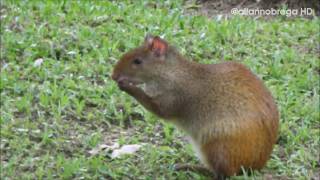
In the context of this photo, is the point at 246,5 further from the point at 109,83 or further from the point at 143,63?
A: the point at 143,63

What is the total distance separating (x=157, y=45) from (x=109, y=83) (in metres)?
1.41

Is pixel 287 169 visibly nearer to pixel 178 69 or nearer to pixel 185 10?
pixel 178 69

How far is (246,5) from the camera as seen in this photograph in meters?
9.10

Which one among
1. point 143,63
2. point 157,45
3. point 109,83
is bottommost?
point 109,83

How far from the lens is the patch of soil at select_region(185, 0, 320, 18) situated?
8.98 m

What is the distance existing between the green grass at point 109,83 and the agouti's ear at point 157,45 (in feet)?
2.38

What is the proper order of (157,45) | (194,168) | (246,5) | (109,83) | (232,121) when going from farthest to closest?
(246,5) → (109,83) → (194,168) → (157,45) → (232,121)

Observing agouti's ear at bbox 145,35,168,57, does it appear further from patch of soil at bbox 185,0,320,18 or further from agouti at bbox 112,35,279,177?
patch of soil at bbox 185,0,320,18

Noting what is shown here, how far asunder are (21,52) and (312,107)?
2498 millimetres

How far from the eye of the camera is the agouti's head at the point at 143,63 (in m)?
5.58

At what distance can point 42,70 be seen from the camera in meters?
7.12

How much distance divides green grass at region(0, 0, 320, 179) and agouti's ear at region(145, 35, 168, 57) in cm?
73

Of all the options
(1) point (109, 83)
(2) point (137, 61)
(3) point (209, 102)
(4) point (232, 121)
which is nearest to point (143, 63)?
(2) point (137, 61)

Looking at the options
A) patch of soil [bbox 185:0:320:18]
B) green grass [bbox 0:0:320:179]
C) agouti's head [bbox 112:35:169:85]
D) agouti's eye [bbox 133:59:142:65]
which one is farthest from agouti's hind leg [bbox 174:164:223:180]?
patch of soil [bbox 185:0:320:18]
